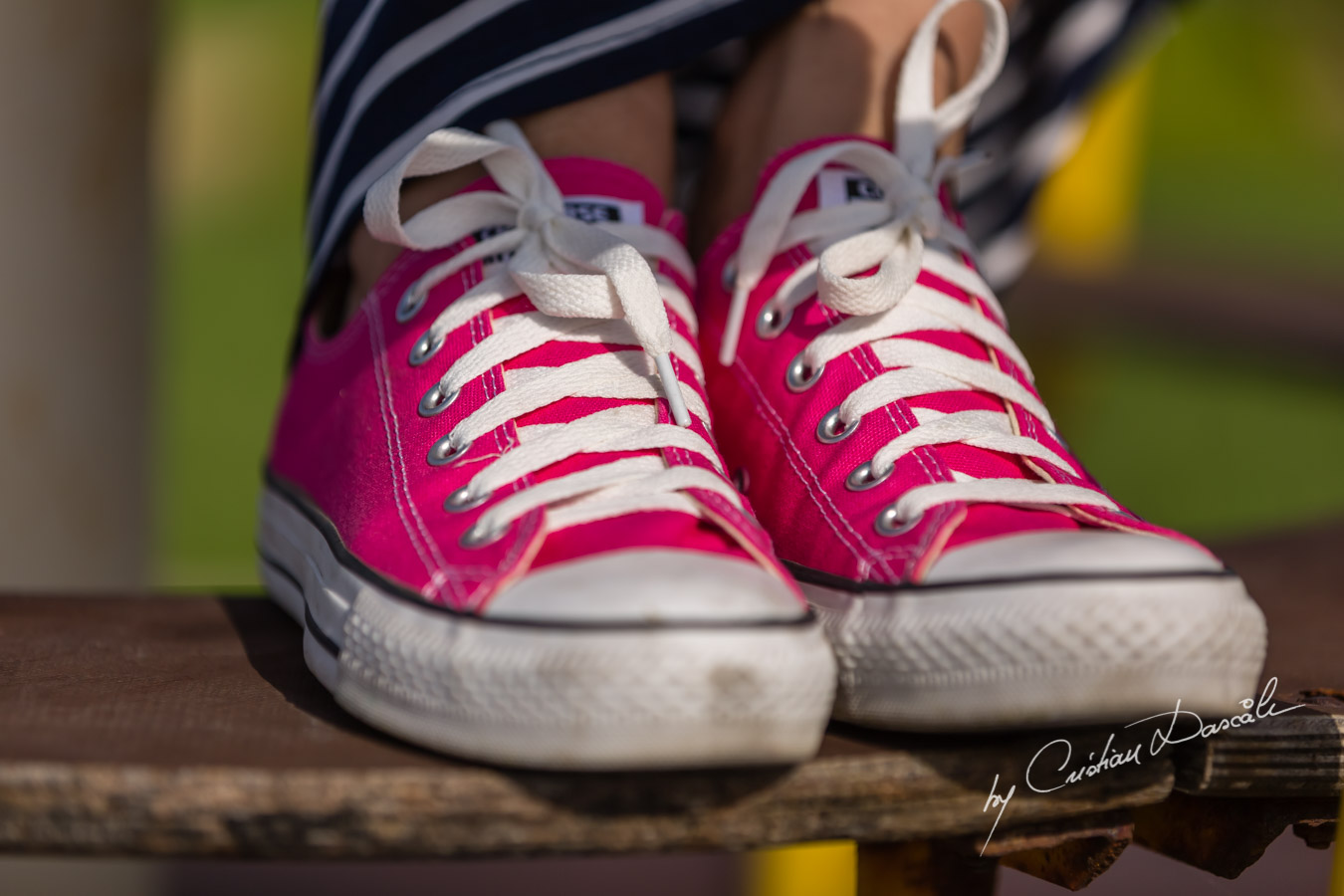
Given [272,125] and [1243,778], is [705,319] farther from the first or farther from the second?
[272,125]

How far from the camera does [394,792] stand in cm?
41

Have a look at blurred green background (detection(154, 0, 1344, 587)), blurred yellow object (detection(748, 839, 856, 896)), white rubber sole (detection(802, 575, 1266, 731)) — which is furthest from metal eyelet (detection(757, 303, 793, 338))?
blurred green background (detection(154, 0, 1344, 587))

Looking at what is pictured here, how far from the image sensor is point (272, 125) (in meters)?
2.87

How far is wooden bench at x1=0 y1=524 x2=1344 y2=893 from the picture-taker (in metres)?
0.41

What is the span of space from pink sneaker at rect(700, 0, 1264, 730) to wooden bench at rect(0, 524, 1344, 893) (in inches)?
Result: 1.7

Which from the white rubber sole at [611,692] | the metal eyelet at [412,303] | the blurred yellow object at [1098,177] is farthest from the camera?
the blurred yellow object at [1098,177]

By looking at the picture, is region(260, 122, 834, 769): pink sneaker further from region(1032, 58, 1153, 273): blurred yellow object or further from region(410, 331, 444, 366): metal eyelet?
region(1032, 58, 1153, 273): blurred yellow object

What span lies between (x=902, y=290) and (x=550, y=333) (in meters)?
0.18

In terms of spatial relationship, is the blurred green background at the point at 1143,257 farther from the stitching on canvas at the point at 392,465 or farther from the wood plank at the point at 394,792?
the wood plank at the point at 394,792

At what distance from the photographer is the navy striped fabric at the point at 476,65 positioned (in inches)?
25.4

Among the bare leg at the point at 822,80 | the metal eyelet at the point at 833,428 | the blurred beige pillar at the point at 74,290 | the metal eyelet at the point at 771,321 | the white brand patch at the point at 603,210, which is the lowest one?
the blurred beige pillar at the point at 74,290

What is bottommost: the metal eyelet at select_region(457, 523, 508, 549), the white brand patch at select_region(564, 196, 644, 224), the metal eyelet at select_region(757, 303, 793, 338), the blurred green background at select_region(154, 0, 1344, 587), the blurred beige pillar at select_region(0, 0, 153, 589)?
the blurred green background at select_region(154, 0, 1344, 587)

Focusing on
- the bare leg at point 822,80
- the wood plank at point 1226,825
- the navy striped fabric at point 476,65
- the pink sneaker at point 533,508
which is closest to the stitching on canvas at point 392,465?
the pink sneaker at point 533,508

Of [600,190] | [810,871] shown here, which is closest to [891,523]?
[600,190]
